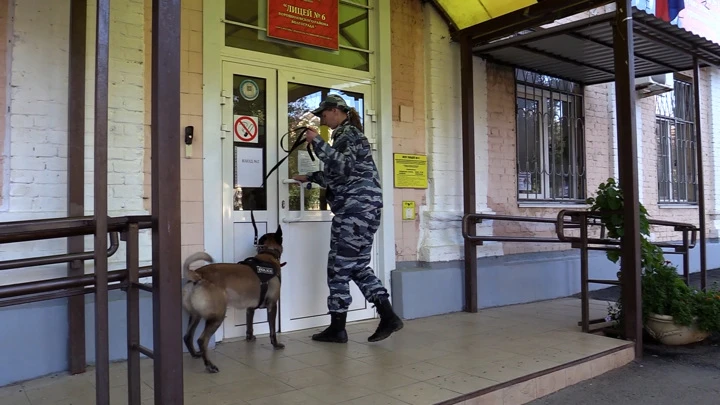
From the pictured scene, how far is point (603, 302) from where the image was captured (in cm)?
665

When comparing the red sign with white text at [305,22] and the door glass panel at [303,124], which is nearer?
the red sign with white text at [305,22]

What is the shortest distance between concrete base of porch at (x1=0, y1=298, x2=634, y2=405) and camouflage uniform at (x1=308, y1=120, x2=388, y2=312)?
0.49 meters

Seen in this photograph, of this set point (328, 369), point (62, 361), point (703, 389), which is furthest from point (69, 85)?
point (703, 389)

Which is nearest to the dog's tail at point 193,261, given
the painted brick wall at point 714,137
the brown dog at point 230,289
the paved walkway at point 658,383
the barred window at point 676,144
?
the brown dog at point 230,289

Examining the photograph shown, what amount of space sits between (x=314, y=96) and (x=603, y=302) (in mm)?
4284

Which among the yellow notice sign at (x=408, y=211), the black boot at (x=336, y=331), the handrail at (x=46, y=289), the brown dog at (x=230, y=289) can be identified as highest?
the yellow notice sign at (x=408, y=211)

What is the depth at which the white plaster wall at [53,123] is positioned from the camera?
142 inches

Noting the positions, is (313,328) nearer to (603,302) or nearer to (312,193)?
(312,193)

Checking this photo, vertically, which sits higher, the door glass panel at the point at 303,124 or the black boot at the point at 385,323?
the door glass panel at the point at 303,124

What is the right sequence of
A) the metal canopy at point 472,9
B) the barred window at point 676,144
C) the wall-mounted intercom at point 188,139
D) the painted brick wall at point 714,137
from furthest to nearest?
the painted brick wall at point 714,137, the barred window at point 676,144, the metal canopy at point 472,9, the wall-mounted intercom at point 188,139

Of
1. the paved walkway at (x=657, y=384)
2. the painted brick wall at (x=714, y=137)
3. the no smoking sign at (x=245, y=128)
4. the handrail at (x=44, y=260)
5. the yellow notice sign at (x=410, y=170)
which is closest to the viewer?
the handrail at (x=44, y=260)

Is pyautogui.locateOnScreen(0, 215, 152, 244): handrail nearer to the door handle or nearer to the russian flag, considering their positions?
the door handle

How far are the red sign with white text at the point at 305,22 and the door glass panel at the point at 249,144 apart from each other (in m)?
0.51

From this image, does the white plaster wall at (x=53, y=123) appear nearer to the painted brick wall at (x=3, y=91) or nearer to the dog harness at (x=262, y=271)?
the painted brick wall at (x=3, y=91)
